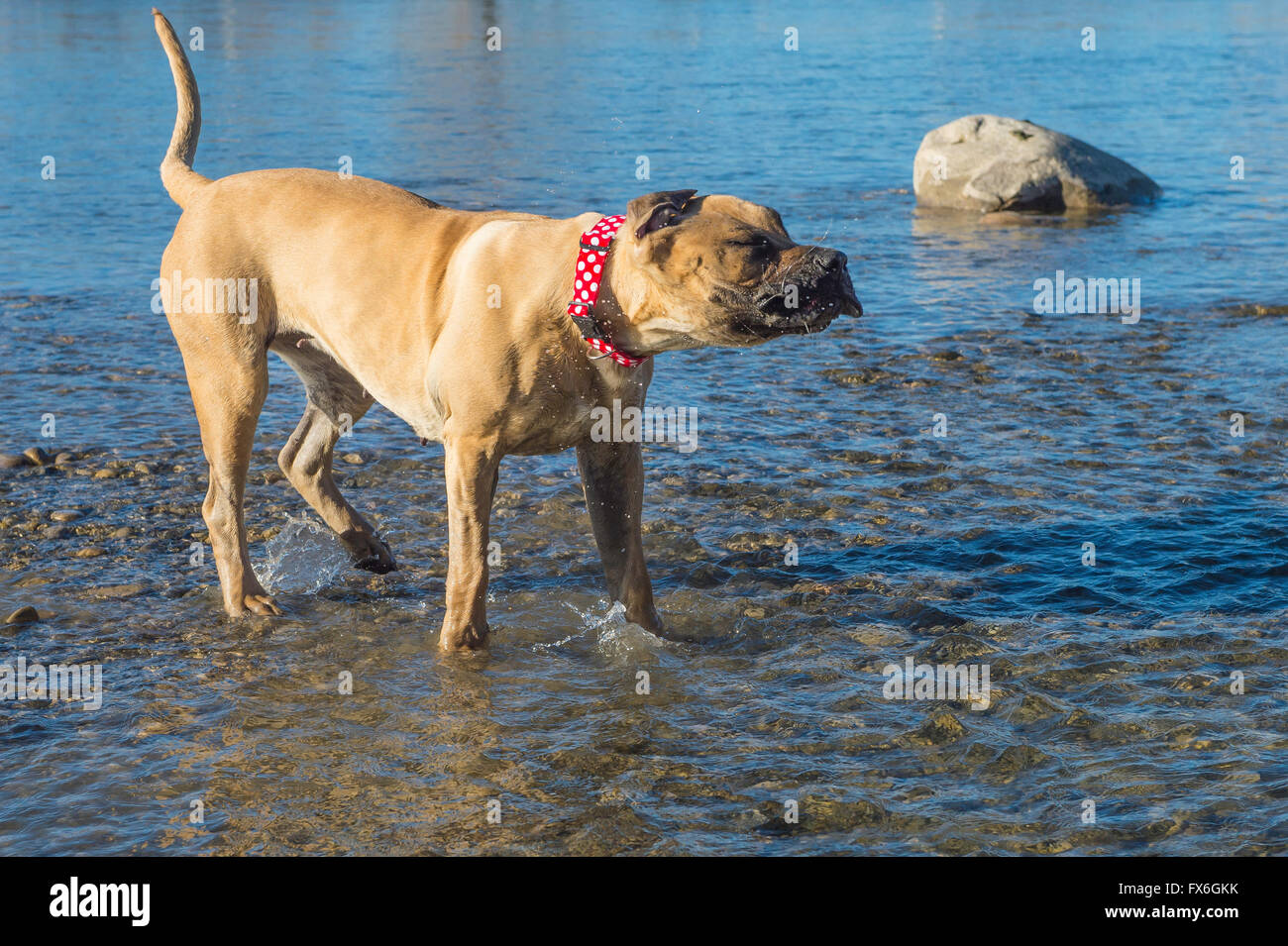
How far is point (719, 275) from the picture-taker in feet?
15.5

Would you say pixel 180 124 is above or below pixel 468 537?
above

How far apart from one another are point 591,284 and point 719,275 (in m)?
0.63

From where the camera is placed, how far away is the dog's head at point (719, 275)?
458 centimetres

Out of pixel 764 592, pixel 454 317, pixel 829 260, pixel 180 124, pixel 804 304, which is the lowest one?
pixel 764 592

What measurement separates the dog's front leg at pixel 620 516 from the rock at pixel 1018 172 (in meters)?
10.8

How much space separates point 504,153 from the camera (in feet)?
63.5

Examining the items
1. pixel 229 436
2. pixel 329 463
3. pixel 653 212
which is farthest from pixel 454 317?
pixel 329 463

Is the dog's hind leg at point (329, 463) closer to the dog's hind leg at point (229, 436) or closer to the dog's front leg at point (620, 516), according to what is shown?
the dog's hind leg at point (229, 436)

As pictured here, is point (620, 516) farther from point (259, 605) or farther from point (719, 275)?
point (259, 605)

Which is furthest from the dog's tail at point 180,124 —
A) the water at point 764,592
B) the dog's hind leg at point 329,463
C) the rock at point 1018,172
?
the rock at point 1018,172

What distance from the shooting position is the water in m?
4.85

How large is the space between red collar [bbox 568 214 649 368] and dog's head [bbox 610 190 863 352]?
3.5 inches
